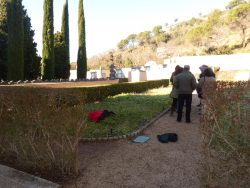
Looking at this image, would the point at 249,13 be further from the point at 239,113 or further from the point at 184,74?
the point at 239,113

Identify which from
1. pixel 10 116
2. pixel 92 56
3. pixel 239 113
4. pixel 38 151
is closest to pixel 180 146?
pixel 239 113

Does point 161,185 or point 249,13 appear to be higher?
point 249,13

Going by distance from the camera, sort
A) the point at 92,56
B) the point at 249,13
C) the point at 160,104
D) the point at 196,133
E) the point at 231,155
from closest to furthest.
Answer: the point at 231,155
the point at 196,133
the point at 160,104
the point at 249,13
the point at 92,56

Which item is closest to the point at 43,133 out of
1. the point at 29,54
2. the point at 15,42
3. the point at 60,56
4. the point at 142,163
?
the point at 142,163

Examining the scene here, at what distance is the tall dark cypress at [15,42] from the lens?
41.7 feet

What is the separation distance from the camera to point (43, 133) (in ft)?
8.77

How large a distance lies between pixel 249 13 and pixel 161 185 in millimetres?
48151

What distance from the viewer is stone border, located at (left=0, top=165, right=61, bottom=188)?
2.27m

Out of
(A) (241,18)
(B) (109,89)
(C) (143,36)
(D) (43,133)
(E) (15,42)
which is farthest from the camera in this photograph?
(C) (143,36)

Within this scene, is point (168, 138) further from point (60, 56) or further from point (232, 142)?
point (60, 56)

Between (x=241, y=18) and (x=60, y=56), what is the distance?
4083 cm

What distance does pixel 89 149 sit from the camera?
145 inches

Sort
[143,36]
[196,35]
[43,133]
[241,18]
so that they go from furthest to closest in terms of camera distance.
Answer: [143,36], [196,35], [241,18], [43,133]

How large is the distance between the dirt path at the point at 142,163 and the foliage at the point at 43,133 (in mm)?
400
